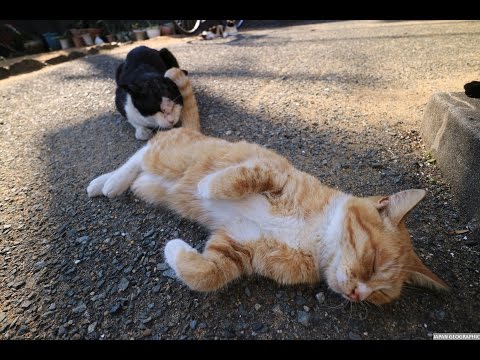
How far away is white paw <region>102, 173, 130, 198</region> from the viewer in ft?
7.85

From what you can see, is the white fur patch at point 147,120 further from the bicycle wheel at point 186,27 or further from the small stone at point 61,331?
the bicycle wheel at point 186,27

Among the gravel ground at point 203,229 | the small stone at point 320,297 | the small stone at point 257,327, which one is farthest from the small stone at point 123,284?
the small stone at point 320,297

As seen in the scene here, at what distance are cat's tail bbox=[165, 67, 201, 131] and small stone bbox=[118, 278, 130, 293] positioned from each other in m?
1.72

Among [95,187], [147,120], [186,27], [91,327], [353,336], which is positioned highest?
[186,27]

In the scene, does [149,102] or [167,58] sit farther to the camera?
[167,58]

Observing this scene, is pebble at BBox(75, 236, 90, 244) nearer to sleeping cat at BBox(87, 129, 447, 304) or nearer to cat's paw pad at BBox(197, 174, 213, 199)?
sleeping cat at BBox(87, 129, 447, 304)

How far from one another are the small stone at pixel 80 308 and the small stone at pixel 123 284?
7.9 inches

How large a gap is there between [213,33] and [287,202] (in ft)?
27.8

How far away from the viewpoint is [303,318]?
1590 millimetres

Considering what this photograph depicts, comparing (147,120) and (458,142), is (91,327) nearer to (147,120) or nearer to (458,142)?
(147,120)

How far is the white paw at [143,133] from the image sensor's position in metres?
3.35

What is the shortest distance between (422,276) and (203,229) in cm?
141

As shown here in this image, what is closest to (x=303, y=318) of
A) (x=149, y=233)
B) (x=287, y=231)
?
(x=287, y=231)
